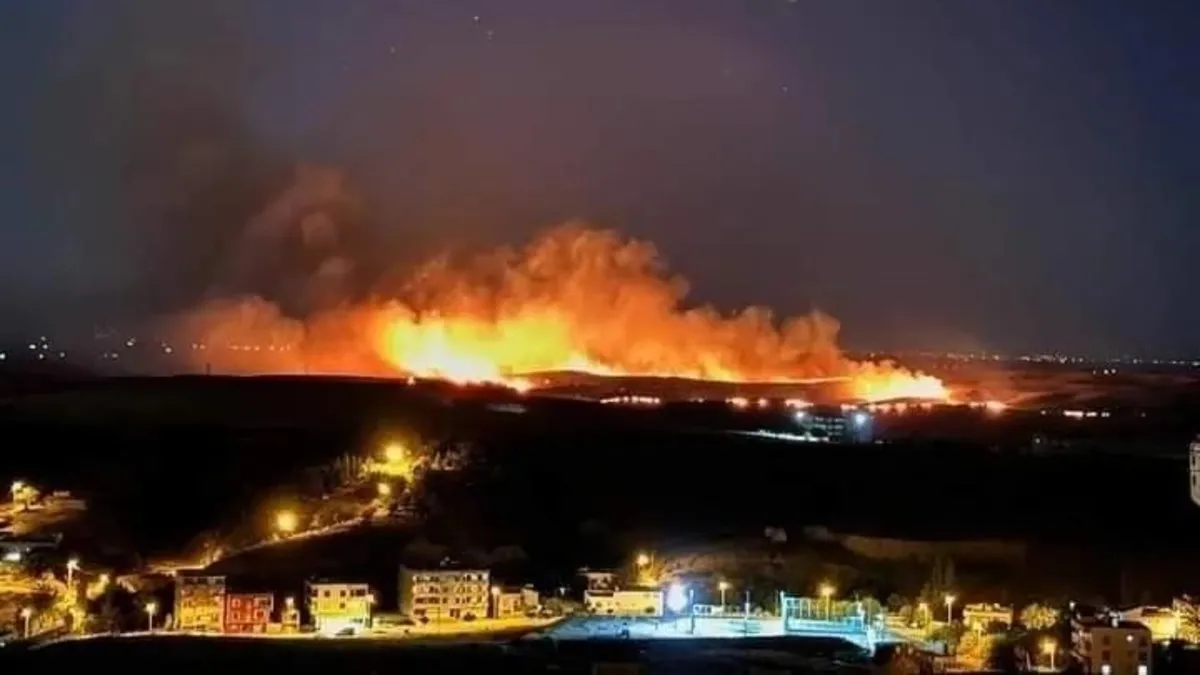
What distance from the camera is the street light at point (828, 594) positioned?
77.8 feet

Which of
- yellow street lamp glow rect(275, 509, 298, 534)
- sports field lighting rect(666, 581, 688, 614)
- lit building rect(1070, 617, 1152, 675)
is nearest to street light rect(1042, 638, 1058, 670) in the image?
lit building rect(1070, 617, 1152, 675)

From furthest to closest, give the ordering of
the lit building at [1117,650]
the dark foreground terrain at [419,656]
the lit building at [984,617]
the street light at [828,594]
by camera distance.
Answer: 1. the street light at [828,594]
2. the lit building at [984,617]
3. the dark foreground terrain at [419,656]
4. the lit building at [1117,650]

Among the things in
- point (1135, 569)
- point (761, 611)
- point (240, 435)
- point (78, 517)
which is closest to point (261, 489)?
point (78, 517)

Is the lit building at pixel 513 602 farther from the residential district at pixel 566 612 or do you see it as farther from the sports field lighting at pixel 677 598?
the sports field lighting at pixel 677 598

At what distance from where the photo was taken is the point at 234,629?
22812 mm

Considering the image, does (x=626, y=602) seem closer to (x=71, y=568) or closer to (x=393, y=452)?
(x=71, y=568)

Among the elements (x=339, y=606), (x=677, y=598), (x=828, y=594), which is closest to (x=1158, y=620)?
(x=828, y=594)

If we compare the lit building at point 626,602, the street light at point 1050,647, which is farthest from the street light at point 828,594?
the street light at point 1050,647

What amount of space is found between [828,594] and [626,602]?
9.60 feet

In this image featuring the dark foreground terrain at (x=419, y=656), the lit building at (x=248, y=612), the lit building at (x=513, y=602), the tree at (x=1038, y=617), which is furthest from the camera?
the lit building at (x=513, y=602)

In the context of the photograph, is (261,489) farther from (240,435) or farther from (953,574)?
(953,574)

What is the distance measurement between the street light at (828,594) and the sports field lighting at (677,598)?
194 cm

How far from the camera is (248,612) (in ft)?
76.2

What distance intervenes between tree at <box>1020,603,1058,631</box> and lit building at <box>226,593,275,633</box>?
32.6 feet
